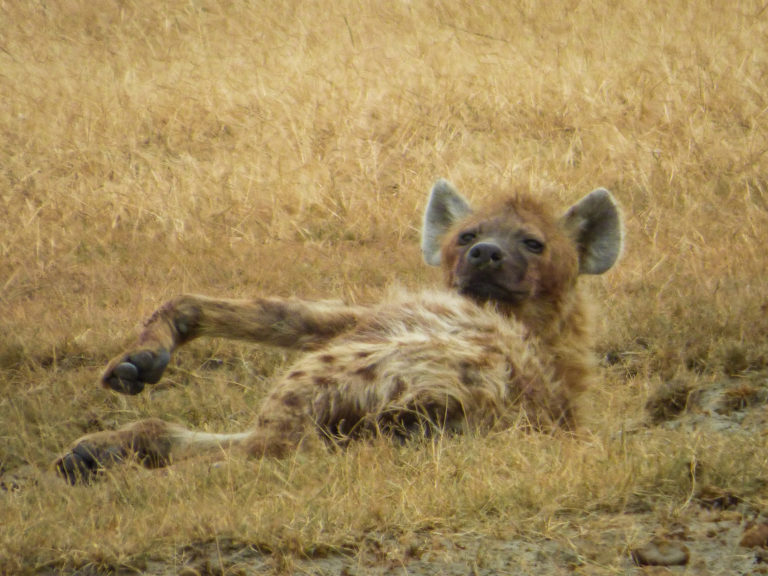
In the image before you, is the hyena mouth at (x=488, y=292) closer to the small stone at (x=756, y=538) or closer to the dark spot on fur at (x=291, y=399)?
the dark spot on fur at (x=291, y=399)

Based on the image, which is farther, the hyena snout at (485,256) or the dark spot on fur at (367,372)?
the hyena snout at (485,256)

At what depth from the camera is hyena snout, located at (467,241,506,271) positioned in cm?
433

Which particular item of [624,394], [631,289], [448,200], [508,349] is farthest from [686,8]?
[508,349]

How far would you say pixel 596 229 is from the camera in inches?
193

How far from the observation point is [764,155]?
23.0 ft

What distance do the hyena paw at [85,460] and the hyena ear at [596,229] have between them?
2.03 meters

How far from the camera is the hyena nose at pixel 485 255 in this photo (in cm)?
433

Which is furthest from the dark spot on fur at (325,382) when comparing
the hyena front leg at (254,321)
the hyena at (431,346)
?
the hyena front leg at (254,321)

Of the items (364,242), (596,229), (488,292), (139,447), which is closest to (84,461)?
(139,447)

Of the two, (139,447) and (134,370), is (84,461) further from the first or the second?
(134,370)

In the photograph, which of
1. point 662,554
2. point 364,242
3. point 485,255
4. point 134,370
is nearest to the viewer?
point 662,554

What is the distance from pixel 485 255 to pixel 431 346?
1.97 ft

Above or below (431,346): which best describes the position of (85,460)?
below

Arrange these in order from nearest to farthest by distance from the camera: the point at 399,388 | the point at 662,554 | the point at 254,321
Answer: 1. the point at 662,554
2. the point at 399,388
3. the point at 254,321
